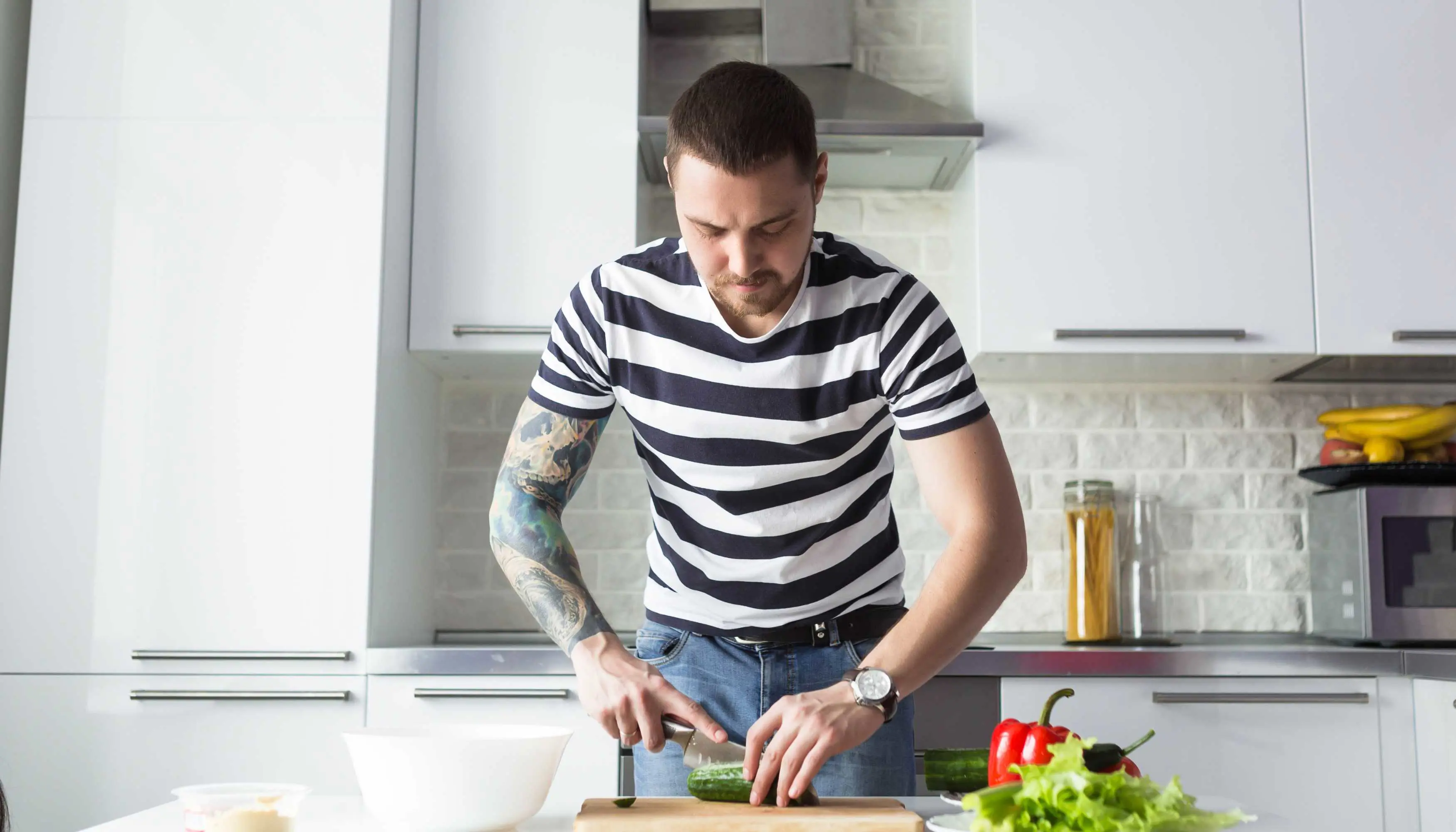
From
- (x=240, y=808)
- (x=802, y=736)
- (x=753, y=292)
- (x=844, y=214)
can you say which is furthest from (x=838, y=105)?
(x=240, y=808)

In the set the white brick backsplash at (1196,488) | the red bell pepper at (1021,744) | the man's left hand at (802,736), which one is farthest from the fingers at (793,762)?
the white brick backsplash at (1196,488)

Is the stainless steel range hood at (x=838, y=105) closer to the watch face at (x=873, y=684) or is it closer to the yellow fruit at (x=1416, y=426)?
the yellow fruit at (x=1416, y=426)

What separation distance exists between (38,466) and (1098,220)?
2009mm

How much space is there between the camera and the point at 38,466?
2.18 metres

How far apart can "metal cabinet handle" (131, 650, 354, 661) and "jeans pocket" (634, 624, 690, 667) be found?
2.53 feet

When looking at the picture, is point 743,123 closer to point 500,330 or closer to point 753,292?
point 753,292

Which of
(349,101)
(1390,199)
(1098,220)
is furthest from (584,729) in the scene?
(1390,199)

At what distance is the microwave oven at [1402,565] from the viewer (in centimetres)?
225

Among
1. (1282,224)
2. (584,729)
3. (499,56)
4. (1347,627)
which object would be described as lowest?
(584,729)

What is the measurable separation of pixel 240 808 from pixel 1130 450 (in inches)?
85.8

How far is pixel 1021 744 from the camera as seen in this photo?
4.02 feet

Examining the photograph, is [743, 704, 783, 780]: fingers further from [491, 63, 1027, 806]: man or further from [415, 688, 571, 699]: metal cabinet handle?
[415, 688, 571, 699]: metal cabinet handle

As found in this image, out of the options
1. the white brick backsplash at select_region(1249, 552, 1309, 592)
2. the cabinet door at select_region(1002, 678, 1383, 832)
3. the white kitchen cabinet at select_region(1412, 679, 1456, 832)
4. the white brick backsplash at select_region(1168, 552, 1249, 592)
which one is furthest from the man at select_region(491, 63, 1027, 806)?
the white brick backsplash at select_region(1249, 552, 1309, 592)

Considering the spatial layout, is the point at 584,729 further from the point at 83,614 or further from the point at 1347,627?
the point at 1347,627
